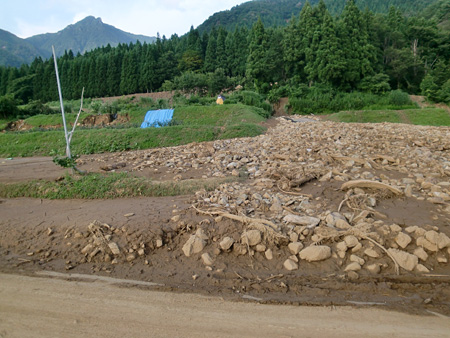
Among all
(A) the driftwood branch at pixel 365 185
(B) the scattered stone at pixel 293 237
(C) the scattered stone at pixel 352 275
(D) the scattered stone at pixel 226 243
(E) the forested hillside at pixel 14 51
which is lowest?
(C) the scattered stone at pixel 352 275

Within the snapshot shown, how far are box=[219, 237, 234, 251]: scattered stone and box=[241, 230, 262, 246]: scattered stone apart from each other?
17 cm

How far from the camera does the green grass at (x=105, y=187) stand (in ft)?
21.8

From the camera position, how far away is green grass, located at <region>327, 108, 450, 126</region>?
18.8 meters

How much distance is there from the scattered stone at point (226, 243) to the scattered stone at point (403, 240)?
7.41 feet

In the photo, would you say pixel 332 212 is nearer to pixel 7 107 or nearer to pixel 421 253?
pixel 421 253

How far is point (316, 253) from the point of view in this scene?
4035 millimetres

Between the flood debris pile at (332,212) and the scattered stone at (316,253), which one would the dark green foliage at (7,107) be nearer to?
the flood debris pile at (332,212)

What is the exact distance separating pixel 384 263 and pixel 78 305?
12.2ft

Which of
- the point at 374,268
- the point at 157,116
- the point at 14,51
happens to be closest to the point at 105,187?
the point at 374,268

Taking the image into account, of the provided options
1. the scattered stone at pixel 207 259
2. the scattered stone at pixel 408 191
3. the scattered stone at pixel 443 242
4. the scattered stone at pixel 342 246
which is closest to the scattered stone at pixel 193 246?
the scattered stone at pixel 207 259

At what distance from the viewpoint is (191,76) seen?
29438 mm

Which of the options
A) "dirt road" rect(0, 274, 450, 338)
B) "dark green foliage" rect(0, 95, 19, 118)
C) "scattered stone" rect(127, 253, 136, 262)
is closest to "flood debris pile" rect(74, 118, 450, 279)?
"scattered stone" rect(127, 253, 136, 262)

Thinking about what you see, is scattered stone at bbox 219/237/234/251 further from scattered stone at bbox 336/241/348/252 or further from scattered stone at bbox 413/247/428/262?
scattered stone at bbox 413/247/428/262

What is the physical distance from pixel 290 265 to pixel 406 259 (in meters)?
1.45
